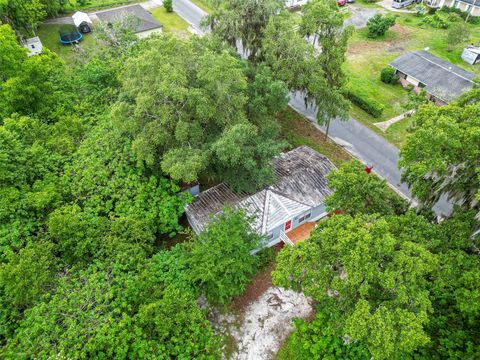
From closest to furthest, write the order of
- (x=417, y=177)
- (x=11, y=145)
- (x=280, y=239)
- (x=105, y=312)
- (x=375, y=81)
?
1. (x=105, y=312)
2. (x=417, y=177)
3. (x=11, y=145)
4. (x=280, y=239)
5. (x=375, y=81)

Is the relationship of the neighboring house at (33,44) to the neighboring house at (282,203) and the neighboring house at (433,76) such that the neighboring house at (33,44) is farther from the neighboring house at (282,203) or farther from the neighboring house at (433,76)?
the neighboring house at (433,76)

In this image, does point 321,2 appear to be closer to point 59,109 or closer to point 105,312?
point 59,109

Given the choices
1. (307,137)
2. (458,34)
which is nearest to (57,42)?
(307,137)

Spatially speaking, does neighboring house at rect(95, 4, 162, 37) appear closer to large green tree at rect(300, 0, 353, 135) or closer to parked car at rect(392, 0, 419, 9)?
large green tree at rect(300, 0, 353, 135)

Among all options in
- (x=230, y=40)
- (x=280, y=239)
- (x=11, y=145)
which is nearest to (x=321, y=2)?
(x=230, y=40)

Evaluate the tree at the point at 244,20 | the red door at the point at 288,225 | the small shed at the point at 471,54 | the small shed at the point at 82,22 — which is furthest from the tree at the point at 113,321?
the small shed at the point at 471,54

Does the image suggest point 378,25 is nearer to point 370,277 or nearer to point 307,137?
point 307,137
